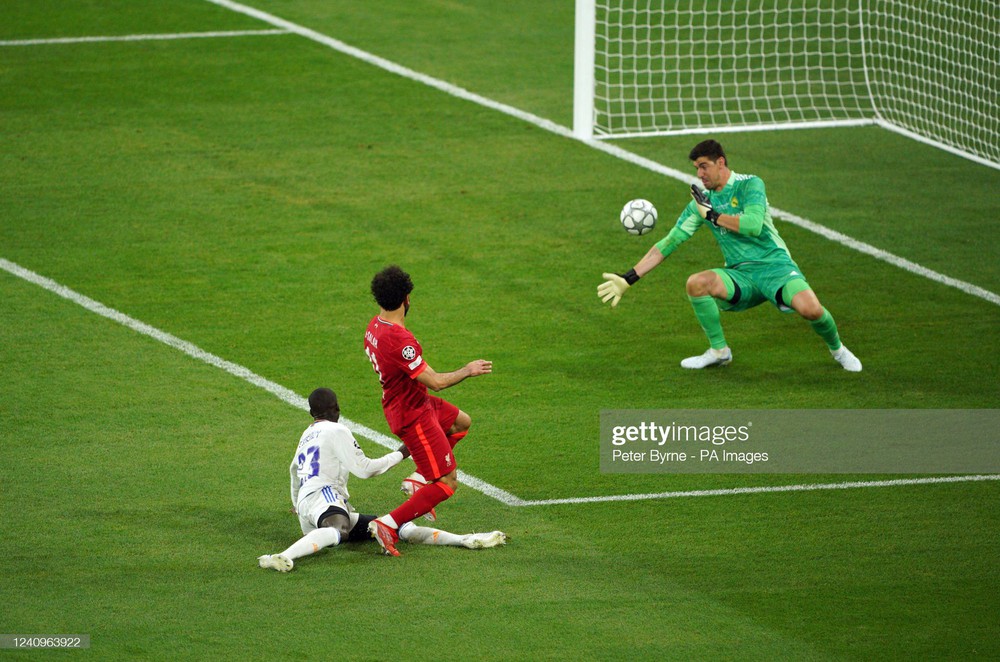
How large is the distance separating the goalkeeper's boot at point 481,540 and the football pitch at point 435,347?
2.3 inches

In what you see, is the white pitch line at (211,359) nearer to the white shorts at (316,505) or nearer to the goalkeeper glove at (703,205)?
the white shorts at (316,505)

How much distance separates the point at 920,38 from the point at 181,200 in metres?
9.82

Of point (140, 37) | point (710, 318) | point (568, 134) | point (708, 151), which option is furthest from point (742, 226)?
point (140, 37)

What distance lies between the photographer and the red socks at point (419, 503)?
794 cm

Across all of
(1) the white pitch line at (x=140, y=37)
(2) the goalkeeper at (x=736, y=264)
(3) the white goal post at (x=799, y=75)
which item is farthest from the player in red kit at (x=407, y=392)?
(1) the white pitch line at (x=140, y=37)

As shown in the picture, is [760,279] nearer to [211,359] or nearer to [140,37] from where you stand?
[211,359]

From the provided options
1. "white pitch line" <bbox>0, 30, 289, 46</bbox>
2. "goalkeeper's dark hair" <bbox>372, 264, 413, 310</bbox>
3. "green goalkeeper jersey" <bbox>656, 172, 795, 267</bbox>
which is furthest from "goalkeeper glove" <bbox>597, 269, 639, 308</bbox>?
"white pitch line" <bbox>0, 30, 289, 46</bbox>

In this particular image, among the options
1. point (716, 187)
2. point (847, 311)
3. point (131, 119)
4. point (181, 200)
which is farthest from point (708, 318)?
point (131, 119)

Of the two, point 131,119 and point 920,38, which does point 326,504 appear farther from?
point 920,38

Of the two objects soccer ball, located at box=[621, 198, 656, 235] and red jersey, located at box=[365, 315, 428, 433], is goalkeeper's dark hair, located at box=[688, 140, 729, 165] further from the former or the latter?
red jersey, located at box=[365, 315, 428, 433]

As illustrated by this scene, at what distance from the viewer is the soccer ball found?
11359mm

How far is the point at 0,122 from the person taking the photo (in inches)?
637

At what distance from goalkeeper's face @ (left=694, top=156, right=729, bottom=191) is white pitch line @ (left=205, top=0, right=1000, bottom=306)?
3.09 meters

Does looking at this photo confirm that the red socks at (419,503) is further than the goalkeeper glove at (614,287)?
No
